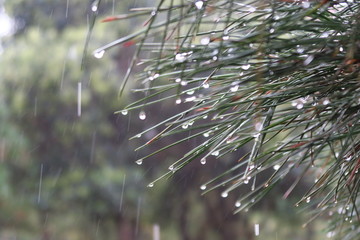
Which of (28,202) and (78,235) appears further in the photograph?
(78,235)

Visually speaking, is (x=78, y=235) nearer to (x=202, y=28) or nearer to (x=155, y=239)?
(x=155, y=239)

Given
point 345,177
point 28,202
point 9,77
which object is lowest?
point 28,202

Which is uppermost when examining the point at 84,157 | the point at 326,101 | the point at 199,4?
the point at 199,4

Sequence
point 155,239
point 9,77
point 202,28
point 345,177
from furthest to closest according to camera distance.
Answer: point 155,239 < point 9,77 < point 202,28 < point 345,177

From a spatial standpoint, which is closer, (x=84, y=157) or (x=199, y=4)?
(x=199, y=4)

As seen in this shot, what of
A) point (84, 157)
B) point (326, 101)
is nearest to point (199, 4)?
point (326, 101)

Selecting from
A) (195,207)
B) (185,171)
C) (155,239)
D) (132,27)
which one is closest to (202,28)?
(132,27)

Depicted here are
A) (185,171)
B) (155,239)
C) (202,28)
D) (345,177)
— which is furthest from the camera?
(155,239)

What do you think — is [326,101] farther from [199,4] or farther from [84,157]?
[84,157]

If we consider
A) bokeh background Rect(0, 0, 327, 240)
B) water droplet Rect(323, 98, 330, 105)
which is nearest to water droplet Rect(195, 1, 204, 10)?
water droplet Rect(323, 98, 330, 105)

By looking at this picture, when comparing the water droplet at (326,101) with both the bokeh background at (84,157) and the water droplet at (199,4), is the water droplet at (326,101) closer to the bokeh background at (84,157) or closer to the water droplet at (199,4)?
the water droplet at (199,4)
